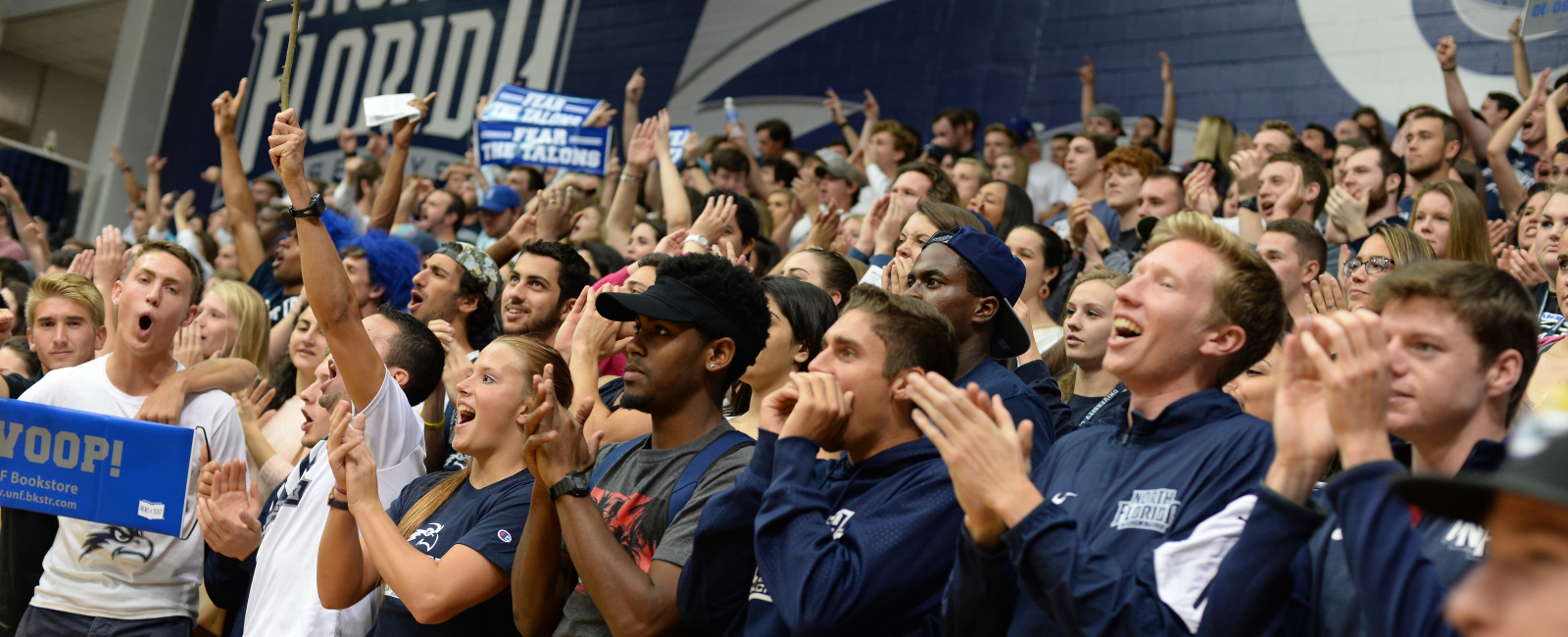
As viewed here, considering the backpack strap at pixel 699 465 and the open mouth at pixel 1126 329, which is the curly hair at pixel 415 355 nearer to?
the backpack strap at pixel 699 465

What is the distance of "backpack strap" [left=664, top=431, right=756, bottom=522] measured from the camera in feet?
8.93

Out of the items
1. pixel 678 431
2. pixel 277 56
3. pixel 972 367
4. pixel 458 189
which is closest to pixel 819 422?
pixel 678 431

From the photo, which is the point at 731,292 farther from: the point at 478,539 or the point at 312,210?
the point at 312,210

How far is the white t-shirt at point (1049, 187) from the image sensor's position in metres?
8.06

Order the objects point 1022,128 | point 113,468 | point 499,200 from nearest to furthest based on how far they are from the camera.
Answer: point 113,468 < point 499,200 < point 1022,128

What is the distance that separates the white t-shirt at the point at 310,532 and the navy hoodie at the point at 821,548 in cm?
117

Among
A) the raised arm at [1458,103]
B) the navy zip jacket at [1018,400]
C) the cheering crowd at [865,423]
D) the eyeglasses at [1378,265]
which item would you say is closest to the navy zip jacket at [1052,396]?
the cheering crowd at [865,423]

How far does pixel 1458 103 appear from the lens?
6520 millimetres

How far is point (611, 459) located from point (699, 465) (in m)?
0.40

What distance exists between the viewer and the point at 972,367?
321 cm

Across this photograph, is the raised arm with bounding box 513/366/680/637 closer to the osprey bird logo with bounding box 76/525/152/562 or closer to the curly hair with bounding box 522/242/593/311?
the osprey bird logo with bounding box 76/525/152/562

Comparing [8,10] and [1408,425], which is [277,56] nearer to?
[8,10]

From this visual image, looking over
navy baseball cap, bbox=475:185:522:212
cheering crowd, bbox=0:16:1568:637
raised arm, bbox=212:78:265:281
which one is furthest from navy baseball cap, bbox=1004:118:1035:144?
raised arm, bbox=212:78:265:281

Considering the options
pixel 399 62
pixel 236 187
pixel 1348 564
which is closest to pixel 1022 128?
pixel 236 187
